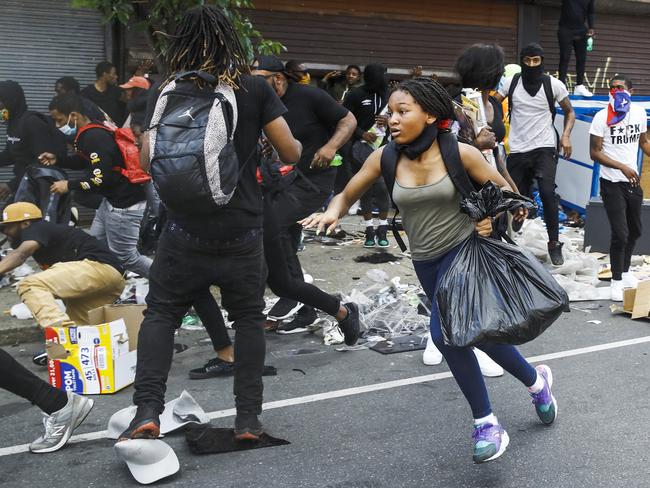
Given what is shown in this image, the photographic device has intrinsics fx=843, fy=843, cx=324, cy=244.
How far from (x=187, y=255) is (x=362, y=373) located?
1.90 meters

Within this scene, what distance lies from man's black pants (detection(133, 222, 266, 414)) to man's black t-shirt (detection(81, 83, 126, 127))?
6.36 m

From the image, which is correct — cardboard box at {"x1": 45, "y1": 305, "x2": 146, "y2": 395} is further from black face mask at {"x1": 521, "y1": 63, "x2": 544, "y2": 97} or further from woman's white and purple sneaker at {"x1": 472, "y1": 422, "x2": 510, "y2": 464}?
black face mask at {"x1": 521, "y1": 63, "x2": 544, "y2": 97}

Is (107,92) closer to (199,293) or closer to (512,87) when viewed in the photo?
(512,87)

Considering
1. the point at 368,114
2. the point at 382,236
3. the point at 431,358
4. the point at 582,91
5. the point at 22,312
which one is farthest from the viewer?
the point at 582,91

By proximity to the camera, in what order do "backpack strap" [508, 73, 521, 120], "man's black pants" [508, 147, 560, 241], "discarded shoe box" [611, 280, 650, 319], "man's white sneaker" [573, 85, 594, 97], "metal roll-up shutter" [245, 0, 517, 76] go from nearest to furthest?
"discarded shoe box" [611, 280, 650, 319] → "man's black pants" [508, 147, 560, 241] → "backpack strap" [508, 73, 521, 120] → "metal roll-up shutter" [245, 0, 517, 76] → "man's white sneaker" [573, 85, 594, 97]

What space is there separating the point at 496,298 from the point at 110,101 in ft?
24.3

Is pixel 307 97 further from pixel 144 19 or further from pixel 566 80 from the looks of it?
pixel 566 80

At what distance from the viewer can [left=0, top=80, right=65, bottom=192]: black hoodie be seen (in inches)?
326

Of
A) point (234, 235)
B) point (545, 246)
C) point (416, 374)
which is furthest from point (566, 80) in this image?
point (234, 235)

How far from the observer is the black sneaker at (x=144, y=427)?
11.7ft

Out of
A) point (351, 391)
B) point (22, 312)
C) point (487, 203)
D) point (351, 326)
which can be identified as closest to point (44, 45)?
point (22, 312)

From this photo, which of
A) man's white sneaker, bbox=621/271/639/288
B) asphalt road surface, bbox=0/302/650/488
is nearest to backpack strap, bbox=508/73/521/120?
man's white sneaker, bbox=621/271/639/288

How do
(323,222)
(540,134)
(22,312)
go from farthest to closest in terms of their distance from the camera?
(540,134) < (22,312) < (323,222)

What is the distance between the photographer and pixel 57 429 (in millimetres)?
4113
